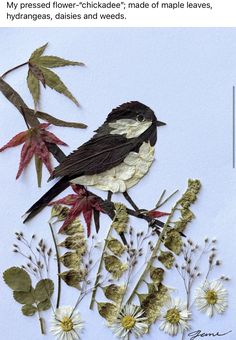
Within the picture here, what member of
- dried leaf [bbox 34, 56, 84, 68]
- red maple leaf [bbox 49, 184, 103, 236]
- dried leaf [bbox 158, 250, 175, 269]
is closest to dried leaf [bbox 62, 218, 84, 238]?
red maple leaf [bbox 49, 184, 103, 236]

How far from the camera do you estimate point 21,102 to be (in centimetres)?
73

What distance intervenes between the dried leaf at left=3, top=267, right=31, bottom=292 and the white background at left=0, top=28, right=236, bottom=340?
0.33ft

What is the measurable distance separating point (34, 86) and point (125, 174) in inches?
6.6

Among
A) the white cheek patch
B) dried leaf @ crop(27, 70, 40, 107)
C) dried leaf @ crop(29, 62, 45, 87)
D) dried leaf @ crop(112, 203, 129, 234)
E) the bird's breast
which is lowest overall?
dried leaf @ crop(112, 203, 129, 234)

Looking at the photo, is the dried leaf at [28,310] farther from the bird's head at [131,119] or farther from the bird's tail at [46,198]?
the bird's head at [131,119]

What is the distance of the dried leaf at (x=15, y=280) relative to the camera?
713 mm

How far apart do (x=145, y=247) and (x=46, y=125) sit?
207 mm

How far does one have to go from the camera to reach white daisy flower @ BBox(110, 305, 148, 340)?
0.71 metres

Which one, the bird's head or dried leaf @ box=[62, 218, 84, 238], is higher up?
the bird's head

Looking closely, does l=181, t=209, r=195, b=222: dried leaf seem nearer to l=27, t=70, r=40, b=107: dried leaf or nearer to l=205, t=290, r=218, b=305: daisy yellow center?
l=205, t=290, r=218, b=305: daisy yellow center

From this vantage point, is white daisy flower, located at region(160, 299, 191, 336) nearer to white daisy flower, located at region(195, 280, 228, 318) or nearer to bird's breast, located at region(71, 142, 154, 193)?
white daisy flower, located at region(195, 280, 228, 318)
